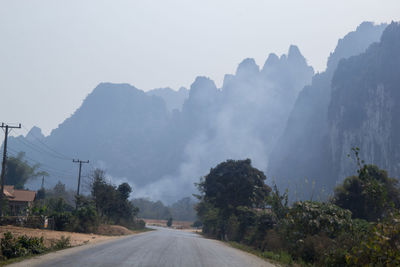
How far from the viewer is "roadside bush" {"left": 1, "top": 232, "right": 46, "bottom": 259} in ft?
56.0

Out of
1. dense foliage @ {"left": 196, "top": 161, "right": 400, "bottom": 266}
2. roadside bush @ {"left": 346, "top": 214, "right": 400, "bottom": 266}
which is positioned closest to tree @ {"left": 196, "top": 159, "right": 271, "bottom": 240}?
dense foliage @ {"left": 196, "top": 161, "right": 400, "bottom": 266}

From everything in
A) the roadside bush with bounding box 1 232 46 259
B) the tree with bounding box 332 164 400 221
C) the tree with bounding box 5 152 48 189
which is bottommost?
the roadside bush with bounding box 1 232 46 259

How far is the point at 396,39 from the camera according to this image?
14150 cm

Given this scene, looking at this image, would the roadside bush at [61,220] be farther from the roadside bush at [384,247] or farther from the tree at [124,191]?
the roadside bush at [384,247]

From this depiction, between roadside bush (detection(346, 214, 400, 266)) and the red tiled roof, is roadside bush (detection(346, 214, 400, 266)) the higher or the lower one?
the lower one

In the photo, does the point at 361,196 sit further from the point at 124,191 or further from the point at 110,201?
the point at 124,191

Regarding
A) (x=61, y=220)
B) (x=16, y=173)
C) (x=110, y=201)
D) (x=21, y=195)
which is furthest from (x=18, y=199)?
(x=16, y=173)

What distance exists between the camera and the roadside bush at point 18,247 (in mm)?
17062

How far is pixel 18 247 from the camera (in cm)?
1742

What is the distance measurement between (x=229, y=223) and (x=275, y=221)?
19180 millimetres

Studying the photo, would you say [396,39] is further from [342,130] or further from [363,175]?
[363,175]

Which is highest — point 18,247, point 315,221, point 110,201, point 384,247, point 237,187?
point 237,187

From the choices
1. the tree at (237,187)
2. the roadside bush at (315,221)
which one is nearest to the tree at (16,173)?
the tree at (237,187)

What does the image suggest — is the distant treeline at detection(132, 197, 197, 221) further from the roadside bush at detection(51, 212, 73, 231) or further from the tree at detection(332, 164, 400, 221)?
the tree at detection(332, 164, 400, 221)
